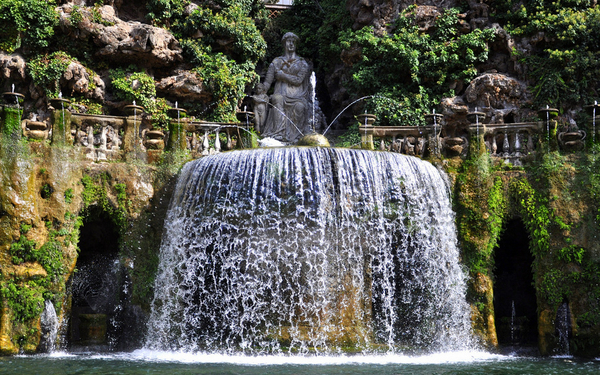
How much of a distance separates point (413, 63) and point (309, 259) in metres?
9.30

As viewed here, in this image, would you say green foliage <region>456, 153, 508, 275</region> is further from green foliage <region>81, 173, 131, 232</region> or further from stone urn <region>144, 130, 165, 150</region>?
green foliage <region>81, 173, 131, 232</region>

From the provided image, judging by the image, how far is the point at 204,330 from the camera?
1162 cm

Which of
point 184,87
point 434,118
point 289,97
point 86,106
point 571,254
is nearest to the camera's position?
point 571,254

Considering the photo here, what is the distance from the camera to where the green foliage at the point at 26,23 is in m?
17.2

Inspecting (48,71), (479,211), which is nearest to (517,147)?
(479,211)

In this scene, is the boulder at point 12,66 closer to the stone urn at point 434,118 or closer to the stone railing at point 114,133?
the stone railing at point 114,133

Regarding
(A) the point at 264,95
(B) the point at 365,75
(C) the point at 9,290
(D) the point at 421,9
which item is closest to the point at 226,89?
(A) the point at 264,95

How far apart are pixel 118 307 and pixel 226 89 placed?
879 centimetres

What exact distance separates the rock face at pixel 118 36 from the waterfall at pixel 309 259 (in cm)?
779

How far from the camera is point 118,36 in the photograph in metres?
18.5

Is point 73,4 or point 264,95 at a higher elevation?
point 73,4

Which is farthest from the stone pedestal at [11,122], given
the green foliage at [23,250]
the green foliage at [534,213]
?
the green foliage at [534,213]

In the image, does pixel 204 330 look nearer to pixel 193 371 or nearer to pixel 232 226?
pixel 232 226

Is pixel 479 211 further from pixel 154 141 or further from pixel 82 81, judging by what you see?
pixel 82 81
